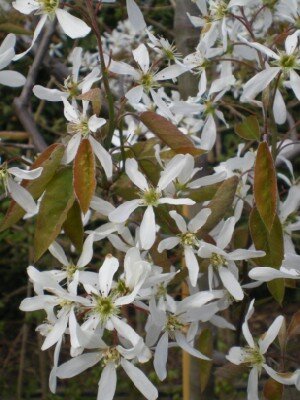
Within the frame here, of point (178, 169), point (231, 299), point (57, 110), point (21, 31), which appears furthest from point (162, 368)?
point (57, 110)

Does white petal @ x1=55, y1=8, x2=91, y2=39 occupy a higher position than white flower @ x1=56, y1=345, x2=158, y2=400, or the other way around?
white petal @ x1=55, y1=8, x2=91, y2=39

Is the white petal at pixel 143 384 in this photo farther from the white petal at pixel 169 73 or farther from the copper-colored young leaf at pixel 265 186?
the white petal at pixel 169 73

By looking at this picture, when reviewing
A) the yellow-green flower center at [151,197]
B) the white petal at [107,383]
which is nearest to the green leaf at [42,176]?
the yellow-green flower center at [151,197]

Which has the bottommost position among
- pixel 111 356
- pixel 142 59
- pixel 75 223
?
pixel 111 356

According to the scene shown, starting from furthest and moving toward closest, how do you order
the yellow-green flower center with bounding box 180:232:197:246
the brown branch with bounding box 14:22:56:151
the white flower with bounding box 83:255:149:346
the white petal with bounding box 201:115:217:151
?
the brown branch with bounding box 14:22:56:151, the white petal with bounding box 201:115:217:151, the yellow-green flower center with bounding box 180:232:197:246, the white flower with bounding box 83:255:149:346

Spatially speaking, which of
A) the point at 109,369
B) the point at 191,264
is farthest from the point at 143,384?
the point at 191,264

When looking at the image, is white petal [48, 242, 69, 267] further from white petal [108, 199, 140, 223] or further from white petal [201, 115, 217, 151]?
white petal [201, 115, 217, 151]

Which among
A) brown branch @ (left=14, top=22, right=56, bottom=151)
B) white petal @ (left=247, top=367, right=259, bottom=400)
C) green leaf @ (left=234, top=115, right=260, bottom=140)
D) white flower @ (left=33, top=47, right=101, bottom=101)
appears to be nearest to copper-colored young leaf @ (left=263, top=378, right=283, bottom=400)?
white petal @ (left=247, top=367, right=259, bottom=400)

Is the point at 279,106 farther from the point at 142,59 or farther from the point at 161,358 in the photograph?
the point at 161,358
